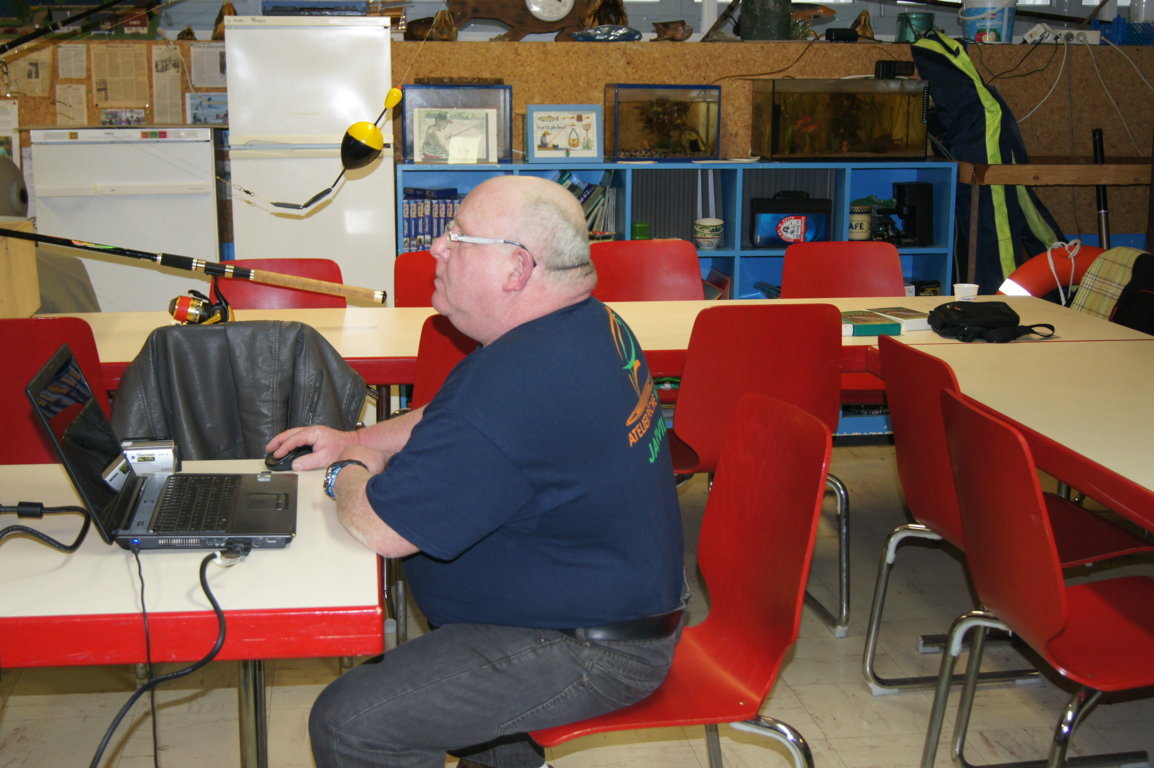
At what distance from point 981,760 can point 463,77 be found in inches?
141

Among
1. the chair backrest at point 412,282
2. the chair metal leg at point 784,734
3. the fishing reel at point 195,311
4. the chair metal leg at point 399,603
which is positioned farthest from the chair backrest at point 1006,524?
the chair backrest at point 412,282

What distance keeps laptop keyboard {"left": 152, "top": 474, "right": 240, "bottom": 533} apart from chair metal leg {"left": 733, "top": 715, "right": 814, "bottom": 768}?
31.2 inches

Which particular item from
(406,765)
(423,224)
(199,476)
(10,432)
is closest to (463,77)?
(423,224)

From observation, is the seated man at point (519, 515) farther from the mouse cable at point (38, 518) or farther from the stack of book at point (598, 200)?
the stack of book at point (598, 200)

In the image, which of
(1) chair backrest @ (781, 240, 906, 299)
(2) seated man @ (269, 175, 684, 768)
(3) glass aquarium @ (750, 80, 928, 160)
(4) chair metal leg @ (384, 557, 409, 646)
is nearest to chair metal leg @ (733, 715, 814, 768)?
(2) seated man @ (269, 175, 684, 768)

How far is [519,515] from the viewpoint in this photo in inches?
59.0

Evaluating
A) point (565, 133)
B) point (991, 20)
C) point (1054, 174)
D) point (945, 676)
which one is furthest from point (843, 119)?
point (945, 676)

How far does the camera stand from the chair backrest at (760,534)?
1578 millimetres

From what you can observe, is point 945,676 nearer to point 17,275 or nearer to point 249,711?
point 249,711

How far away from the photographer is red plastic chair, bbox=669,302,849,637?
104 inches

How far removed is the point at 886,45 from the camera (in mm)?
5109

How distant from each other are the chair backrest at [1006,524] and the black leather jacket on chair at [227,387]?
1.22 metres

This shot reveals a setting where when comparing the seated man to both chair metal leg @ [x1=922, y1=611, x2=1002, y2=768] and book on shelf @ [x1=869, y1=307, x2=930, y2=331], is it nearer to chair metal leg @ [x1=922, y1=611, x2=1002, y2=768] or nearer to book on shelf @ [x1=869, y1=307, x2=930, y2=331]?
chair metal leg @ [x1=922, y1=611, x2=1002, y2=768]

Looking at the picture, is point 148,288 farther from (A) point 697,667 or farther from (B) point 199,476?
(A) point 697,667
